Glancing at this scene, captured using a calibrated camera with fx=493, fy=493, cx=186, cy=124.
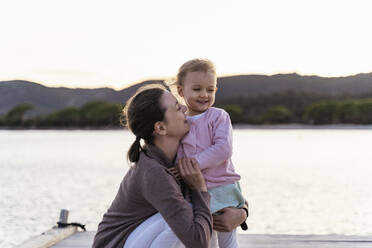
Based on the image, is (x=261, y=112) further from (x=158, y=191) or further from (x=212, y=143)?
(x=158, y=191)

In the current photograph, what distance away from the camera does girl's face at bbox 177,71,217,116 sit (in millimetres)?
1830

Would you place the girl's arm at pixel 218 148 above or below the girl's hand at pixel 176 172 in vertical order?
above

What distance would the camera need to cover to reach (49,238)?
120 inches

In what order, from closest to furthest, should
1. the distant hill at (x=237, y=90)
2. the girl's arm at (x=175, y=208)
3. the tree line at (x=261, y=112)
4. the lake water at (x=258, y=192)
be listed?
the girl's arm at (x=175, y=208) → the lake water at (x=258, y=192) → the tree line at (x=261, y=112) → the distant hill at (x=237, y=90)

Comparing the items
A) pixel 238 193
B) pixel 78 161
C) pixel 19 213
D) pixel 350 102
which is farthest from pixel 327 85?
pixel 238 193

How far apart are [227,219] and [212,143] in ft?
0.95

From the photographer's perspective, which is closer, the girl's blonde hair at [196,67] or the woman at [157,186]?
the woman at [157,186]

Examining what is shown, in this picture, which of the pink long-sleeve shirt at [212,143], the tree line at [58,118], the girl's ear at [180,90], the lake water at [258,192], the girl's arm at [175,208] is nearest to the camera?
the girl's arm at [175,208]

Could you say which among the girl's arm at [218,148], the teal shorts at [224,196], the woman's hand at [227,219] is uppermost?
the girl's arm at [218,148]

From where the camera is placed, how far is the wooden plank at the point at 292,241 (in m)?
2.93

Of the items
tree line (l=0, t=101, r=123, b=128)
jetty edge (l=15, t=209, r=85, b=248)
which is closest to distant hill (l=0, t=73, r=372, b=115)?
tree line (l=0, t=101, r=123, b=128)

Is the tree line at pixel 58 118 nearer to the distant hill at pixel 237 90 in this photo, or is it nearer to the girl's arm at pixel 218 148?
the distant hill at pixel 237 90

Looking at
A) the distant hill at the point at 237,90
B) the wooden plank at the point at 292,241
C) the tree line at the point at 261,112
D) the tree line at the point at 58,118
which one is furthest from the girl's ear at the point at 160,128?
the distant hill at the point at 237,90

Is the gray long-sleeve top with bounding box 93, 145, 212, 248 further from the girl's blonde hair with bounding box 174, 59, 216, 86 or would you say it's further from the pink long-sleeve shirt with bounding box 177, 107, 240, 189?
the girl's blonde hair with bounding box 174, 59, 216, 86
